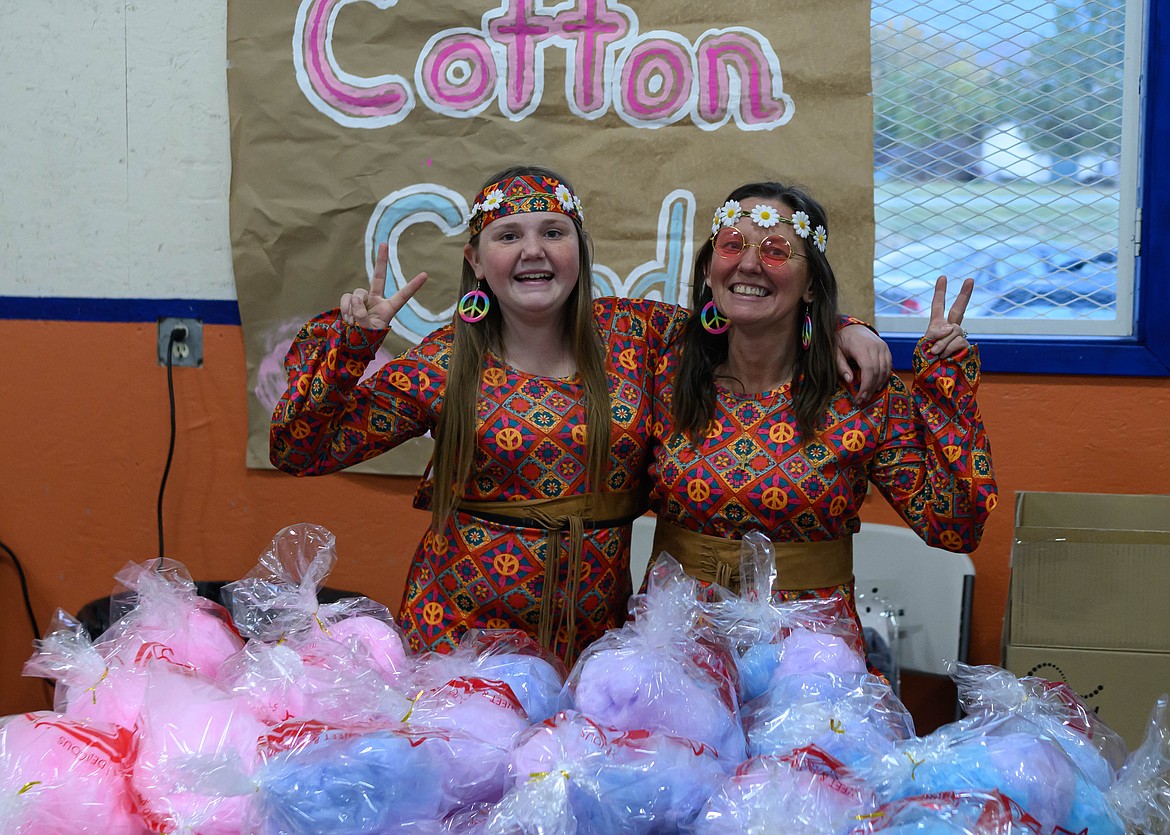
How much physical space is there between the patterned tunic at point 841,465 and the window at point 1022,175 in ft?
3.10

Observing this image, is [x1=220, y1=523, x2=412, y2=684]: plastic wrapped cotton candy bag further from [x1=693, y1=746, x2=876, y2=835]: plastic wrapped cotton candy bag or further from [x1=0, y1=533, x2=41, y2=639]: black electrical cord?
[x1=0, y1=533, x2=41, y2=639]: black electrical cord

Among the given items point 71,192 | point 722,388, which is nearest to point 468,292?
point 722,388

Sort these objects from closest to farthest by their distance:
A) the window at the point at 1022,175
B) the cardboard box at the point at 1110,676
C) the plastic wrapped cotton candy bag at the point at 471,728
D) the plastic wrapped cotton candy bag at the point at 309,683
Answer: the plastic wrapped cotton candy bag at the point at 471,728, the plastic wrapped cotton candy bag at the point at 309,683, the cardboard box at the point at 1110,676, the window at the point at 1022,175

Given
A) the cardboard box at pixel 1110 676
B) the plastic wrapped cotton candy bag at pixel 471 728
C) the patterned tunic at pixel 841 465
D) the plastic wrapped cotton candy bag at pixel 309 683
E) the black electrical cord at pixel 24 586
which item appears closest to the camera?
the plastic wrapped cotton candy bag at pixel 471 728

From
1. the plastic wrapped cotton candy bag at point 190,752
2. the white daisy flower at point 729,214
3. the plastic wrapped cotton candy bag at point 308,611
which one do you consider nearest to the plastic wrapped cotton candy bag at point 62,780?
the plastic wrapped cotton candy bag at point 190,752

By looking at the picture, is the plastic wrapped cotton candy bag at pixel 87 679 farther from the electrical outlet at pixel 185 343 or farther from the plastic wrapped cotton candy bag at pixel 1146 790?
the electrical outlet at pixel 185 343

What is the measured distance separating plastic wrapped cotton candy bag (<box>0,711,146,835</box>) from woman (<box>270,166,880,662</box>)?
66 cm

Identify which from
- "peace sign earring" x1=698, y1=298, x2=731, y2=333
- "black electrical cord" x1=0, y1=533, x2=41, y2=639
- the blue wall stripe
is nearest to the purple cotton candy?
"peace sign earring" x1=698, y1=298, x2=731, y2=333

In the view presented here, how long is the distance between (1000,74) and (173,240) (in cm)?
216

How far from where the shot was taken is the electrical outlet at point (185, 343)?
112 inches

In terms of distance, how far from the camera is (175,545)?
9.59 ft

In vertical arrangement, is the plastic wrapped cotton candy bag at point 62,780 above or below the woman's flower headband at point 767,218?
below

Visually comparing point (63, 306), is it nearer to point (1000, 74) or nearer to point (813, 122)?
point (813, 122)

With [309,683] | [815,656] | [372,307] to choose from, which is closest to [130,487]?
[372,307]
